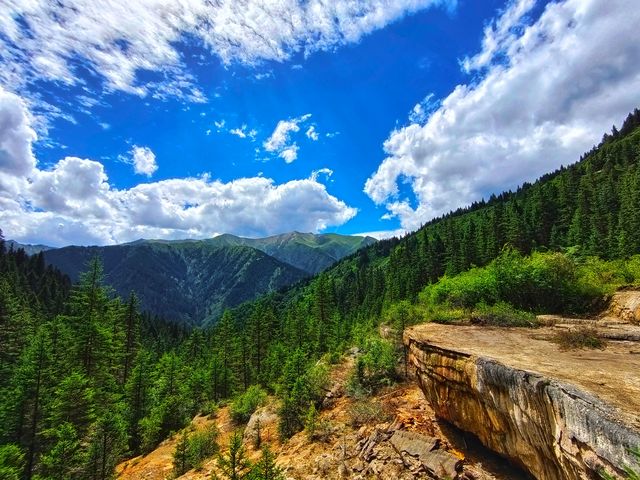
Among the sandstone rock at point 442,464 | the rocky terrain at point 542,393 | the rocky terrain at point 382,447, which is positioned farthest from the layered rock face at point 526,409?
the sandstone rock at point 442,464

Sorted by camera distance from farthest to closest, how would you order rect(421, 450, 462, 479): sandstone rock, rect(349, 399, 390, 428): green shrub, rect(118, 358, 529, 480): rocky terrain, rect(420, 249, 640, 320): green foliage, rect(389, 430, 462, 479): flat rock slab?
rect(420, 249, 640, 320): green foliage → rect(349, 399, 390, 428): green shrub → rect(118, 358, 529, 480): rocky terrain → rect(389, 430, 462, 479): flat rock slab → rect(421, 450, 462, 479): sandstone rock

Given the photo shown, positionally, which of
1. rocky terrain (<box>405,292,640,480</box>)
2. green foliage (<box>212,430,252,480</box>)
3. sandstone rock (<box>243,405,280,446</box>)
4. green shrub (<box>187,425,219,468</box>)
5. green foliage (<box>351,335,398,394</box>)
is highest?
rocky terrain (<box>405,292,640,480</box>)

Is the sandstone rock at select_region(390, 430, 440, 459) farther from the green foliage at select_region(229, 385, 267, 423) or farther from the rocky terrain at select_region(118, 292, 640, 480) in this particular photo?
the green foliage at select_region(229, 385, 267, 423)

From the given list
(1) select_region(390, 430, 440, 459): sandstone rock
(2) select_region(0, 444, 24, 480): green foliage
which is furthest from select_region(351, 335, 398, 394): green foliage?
(2) select_region(0, 444, 24, 480): green foliage

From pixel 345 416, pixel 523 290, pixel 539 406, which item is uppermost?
pixel 523 290

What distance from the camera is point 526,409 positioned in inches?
285

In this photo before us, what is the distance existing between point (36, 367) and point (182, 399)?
45.4 ft

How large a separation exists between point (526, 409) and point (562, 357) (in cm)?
323

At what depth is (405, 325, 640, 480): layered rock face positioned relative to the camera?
523 centimetres

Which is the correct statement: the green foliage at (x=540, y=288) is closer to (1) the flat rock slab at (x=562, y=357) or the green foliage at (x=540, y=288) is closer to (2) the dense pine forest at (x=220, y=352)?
(2) the dense pine forest at (x=220, y=352)

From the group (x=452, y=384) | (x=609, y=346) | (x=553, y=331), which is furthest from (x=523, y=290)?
(x=452, y=384)

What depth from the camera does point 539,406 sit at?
6.84 meters

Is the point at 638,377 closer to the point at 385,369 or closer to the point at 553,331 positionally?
the point at 553,331

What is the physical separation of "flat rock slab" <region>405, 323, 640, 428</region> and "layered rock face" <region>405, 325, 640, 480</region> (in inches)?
2.0
